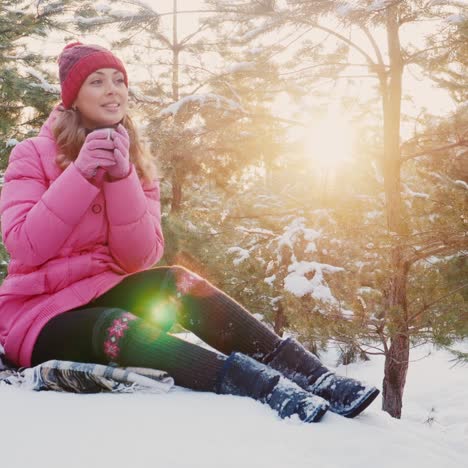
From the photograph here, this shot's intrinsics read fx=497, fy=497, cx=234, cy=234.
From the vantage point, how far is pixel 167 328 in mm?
2012

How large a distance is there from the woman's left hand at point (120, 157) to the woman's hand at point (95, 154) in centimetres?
2

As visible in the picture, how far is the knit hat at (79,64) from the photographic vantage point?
2074 millimetres

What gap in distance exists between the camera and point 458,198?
3.97 metres

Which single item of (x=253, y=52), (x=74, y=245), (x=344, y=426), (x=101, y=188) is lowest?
(x=344, y=426)

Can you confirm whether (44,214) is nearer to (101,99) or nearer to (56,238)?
(56,238)

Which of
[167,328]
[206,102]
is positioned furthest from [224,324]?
[206,102]

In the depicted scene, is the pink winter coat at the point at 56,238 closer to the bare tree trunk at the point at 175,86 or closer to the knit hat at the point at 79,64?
the knit hat at the point at 79,64

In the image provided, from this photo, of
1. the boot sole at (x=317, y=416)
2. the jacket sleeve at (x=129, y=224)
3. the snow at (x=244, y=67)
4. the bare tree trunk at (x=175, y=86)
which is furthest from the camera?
the bare tree trunk at (x=175, y=86)

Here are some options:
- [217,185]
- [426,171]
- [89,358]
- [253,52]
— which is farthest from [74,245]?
[217,185]

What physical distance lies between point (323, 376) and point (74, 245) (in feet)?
3.42

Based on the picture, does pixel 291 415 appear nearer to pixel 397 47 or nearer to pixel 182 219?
pixel 397 47

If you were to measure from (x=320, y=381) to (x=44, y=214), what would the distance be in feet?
3.64

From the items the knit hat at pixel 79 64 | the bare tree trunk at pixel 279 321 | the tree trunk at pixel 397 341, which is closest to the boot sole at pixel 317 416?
the knit hat at pixel 79 64

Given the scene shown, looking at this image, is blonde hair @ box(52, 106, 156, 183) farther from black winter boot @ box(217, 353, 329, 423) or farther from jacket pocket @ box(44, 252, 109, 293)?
black winter boot @ box(217, 353, 329, 423)
